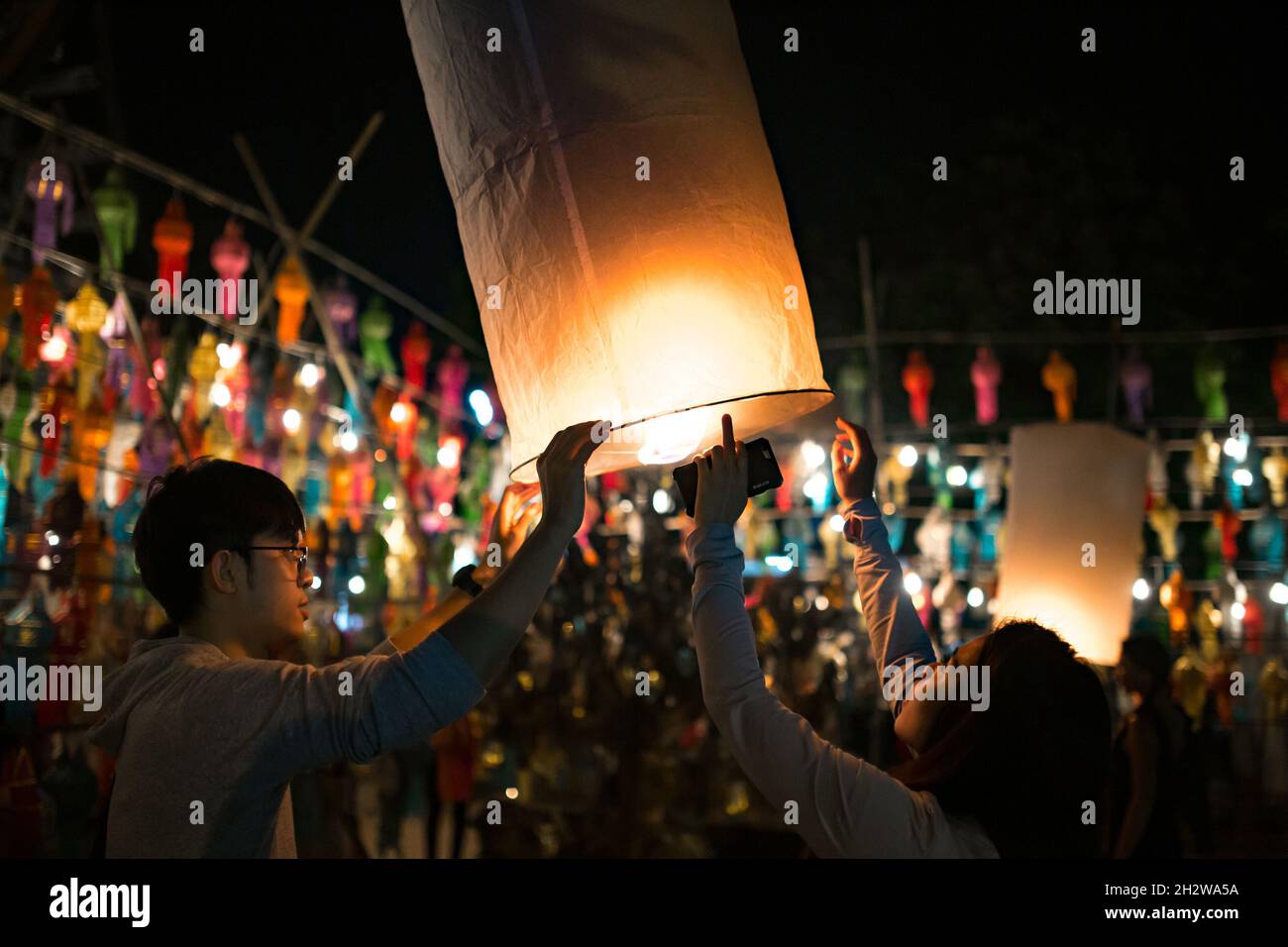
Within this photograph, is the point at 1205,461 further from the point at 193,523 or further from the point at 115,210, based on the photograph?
the point at 193,523

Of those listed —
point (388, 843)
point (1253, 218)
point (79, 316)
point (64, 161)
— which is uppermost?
point (1253, 218)

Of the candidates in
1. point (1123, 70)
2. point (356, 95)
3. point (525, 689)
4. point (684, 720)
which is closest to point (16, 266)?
point (356, 95)

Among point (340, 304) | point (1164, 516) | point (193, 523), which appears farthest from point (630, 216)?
point (1164, 516)

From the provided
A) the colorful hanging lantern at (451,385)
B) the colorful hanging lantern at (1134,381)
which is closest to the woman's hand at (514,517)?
the colorful hanging lantern at (451,385)

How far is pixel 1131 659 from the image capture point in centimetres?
361

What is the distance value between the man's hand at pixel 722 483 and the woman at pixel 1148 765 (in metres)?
2.38

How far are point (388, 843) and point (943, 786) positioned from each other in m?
6.10

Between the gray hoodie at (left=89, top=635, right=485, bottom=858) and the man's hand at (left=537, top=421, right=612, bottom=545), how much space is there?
194 millimetres

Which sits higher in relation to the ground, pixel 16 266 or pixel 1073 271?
pixel 1073 271

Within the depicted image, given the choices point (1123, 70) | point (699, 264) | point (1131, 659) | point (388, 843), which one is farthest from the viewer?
point (1123, 70)

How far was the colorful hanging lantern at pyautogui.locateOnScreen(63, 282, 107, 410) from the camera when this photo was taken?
4934mm

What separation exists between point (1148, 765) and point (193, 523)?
2903 millimetres

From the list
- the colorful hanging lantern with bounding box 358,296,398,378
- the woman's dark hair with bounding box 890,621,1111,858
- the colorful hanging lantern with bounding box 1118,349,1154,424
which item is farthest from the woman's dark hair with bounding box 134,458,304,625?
the colorful hanging lantern with bounding box 1118,349,1154,424
